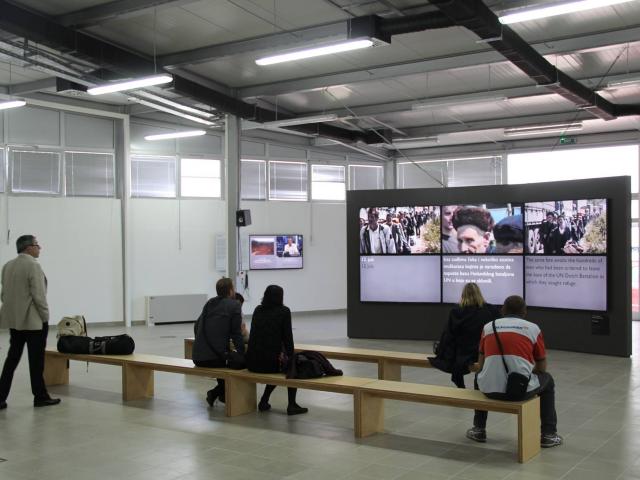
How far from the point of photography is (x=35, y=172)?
42.7ft

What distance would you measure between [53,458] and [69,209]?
9.19 metres

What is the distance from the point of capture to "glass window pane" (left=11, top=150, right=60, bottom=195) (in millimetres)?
12758

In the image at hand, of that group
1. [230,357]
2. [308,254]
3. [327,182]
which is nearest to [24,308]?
[230,357]

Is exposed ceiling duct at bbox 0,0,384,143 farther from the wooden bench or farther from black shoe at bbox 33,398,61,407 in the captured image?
the wooden bench

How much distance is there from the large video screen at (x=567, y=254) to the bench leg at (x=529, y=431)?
5.51 metres

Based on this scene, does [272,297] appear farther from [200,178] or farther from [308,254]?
[308,254]

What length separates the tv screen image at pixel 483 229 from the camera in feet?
35.0

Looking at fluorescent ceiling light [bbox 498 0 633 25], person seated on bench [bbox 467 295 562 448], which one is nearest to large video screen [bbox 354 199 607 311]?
fluorescent ceiling light [bbox 498 0 633 25]

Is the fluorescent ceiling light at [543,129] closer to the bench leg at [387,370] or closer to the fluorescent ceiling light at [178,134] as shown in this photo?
the fluorescent ceiling light at [178,134]

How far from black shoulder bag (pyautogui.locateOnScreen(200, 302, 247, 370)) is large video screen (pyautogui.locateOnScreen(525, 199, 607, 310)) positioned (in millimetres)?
5866

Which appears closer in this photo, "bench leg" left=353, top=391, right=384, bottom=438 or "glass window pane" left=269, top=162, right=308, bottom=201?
"bench leg" left=353, top=391, right=384, bottom=438

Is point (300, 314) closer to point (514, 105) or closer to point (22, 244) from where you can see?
point (514, 105)

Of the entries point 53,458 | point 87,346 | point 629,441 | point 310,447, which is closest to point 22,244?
point 87,346

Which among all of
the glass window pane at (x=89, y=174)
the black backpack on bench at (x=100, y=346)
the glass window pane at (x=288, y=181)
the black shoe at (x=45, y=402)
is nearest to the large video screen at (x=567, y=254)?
the black backpack on bench at (x=100, y=346)
